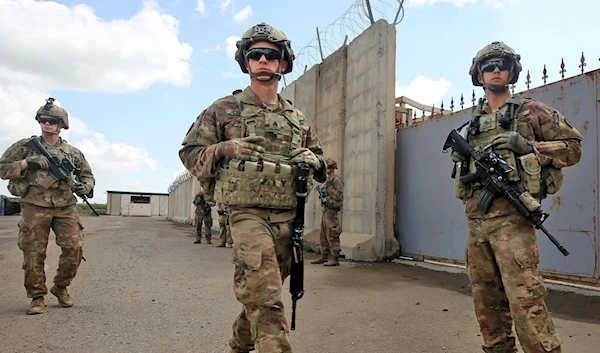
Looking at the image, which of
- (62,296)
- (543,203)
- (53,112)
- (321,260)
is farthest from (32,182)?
(543,203)

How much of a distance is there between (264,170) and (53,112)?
10.9 ft

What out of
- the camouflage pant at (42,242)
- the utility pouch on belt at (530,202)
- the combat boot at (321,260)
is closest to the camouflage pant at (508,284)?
the utility pouch on belt at (530,202)

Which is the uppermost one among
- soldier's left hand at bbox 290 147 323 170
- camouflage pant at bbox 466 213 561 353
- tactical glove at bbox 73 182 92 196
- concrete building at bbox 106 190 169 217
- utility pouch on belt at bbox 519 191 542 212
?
soldier's left hand at bbox 290 147 323 170

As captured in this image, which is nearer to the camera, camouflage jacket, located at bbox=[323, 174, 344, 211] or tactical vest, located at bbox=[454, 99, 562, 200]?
tactical vest, located at bbox=[454, 99, 562, 200]

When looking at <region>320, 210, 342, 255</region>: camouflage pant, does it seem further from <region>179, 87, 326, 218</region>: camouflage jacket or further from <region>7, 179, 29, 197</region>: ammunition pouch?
<region>179, 87, 326, 218</region>: camouflage jacket

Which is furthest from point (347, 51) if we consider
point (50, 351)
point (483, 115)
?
point (50, 351)

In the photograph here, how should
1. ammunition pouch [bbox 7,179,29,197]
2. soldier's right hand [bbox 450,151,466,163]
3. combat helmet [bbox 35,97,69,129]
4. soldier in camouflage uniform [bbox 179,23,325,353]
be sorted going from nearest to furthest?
soldier in camouflage uniform [bbox 179,23,325,353] → soldier's right hand [bbox 450,151,466,163] → ammunition pouch [bbox 7,179,29,197] → combat helmet [bbox 35,97,69,129]

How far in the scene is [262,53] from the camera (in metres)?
2.89

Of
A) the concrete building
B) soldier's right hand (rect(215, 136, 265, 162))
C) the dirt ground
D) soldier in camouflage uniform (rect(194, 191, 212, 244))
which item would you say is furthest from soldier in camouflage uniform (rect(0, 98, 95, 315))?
the concrete building

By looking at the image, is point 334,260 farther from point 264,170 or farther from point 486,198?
point 264,170

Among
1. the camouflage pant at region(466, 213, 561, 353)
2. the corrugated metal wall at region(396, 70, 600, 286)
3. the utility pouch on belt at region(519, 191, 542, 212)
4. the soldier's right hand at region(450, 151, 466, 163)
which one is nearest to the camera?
the camouflage pant at region(466, 213, 561, 353)

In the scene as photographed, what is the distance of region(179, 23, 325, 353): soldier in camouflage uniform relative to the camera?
2445mm

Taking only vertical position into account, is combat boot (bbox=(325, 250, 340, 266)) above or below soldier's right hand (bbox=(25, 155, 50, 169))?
below

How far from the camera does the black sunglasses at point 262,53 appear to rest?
2.89 m
